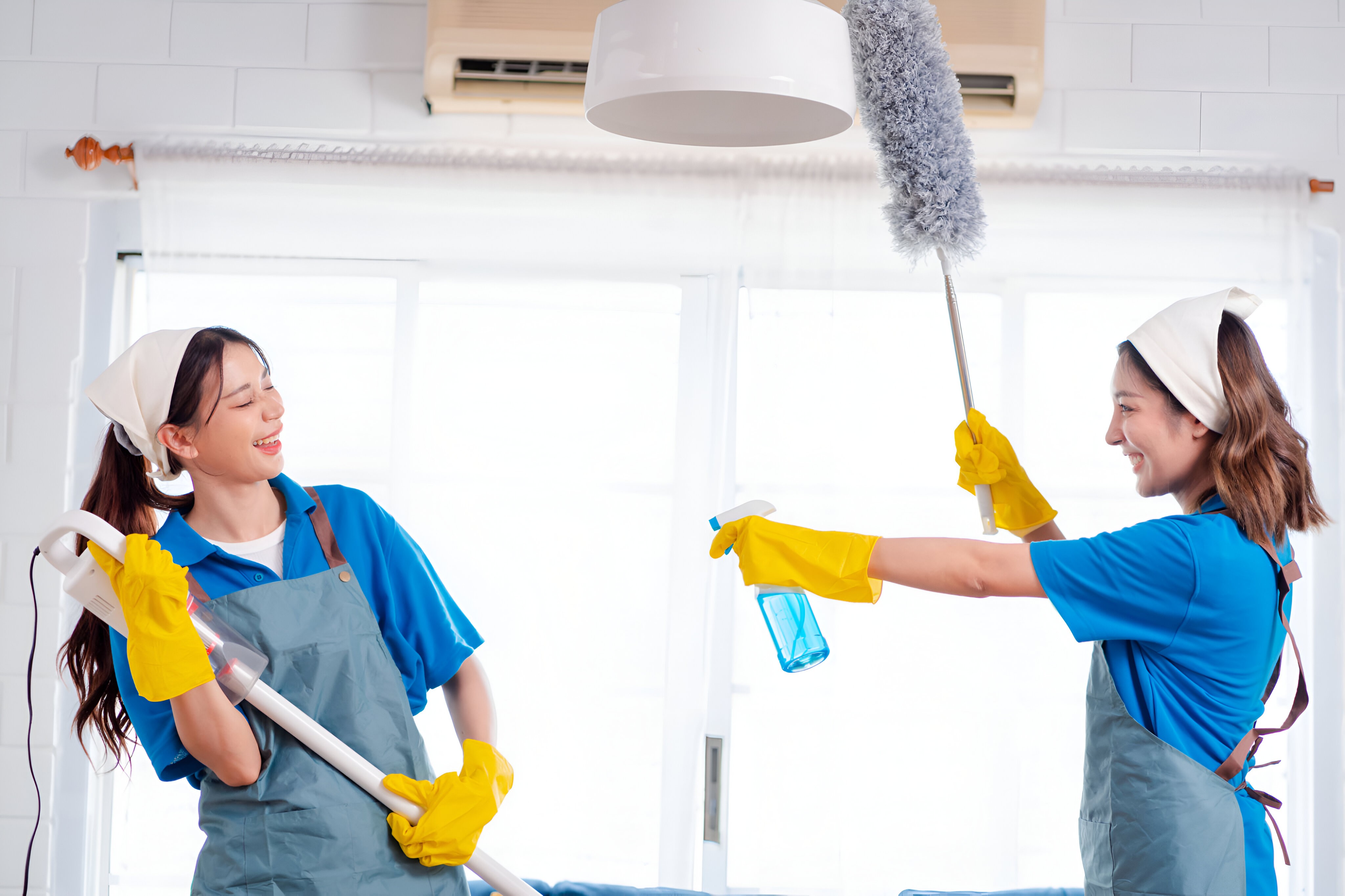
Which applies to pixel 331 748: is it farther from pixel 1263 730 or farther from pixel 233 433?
pixel 1263 730

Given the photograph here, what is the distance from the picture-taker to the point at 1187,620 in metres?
1.16

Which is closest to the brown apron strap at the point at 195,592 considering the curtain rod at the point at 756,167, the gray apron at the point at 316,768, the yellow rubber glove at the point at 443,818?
the gray apron at the point at 316,768

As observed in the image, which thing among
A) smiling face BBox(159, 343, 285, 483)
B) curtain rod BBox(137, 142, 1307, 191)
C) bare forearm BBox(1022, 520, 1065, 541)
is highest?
curtain rod BBox(137, 142, 1307, 191)

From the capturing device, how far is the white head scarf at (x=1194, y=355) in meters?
1.23

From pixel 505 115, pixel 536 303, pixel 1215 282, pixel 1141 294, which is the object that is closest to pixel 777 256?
pixel 536 303

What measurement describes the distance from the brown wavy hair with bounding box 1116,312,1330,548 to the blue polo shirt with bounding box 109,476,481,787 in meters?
1.01

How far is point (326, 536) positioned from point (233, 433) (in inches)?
7.1

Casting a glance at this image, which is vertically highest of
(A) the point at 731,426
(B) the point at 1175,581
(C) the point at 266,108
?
(C) the point at 266,108

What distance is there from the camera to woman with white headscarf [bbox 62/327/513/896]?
118 cm

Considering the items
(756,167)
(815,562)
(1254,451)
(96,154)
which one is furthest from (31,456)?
(1254,451)

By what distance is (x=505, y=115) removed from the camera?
2146 mm

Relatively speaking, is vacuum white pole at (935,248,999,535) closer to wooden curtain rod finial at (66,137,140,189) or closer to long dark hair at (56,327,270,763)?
long dark hair at (56,327,270,763)

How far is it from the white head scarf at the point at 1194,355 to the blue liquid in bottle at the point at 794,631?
54cm

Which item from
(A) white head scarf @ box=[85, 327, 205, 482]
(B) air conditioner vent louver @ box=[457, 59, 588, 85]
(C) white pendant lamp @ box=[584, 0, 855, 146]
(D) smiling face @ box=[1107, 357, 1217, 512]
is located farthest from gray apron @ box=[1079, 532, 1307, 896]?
(B) air conditioner vent louver @ box=[457, 59, 588, 85]
